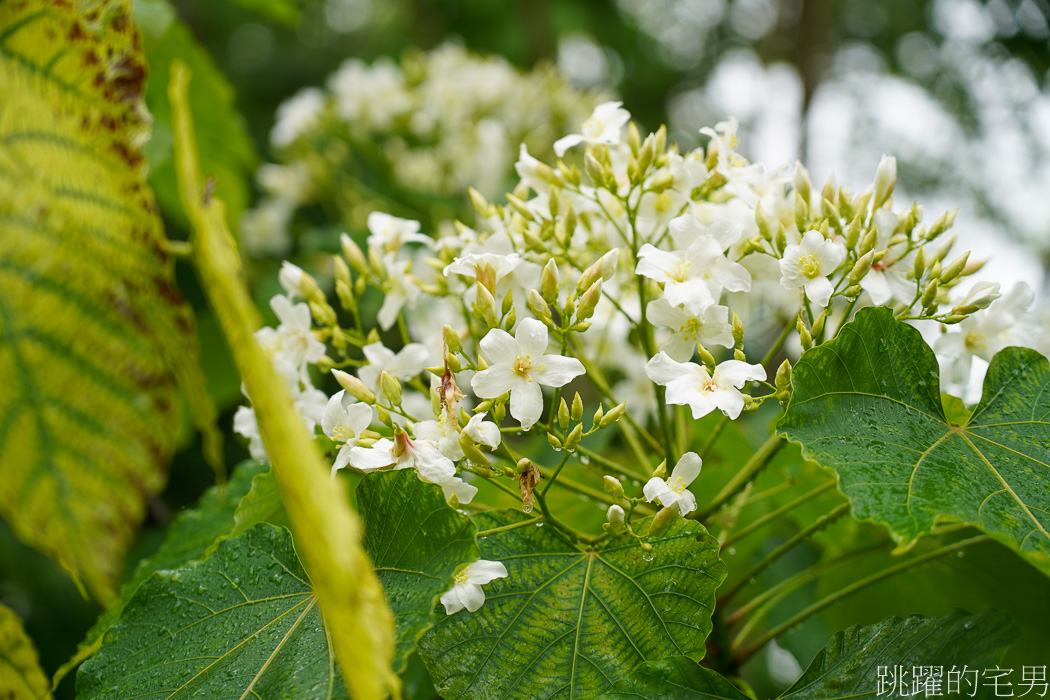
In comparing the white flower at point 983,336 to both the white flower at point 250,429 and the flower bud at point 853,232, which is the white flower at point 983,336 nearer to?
the flower bud at point 853,232

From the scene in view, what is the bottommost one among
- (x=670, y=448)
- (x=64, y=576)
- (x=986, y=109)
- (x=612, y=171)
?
(x=64, y=576)

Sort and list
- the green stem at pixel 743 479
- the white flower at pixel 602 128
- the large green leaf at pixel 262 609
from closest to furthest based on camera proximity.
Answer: the large green leaf at pixel 262 609 < the green stem at pixel 743 479 < the white flower at pixel 602 128

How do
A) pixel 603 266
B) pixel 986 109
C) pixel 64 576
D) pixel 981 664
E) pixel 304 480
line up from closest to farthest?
pixel 304 480 → pixel 981 664 → pixel 603 266 → pixel 64 576 → pixel 986 109

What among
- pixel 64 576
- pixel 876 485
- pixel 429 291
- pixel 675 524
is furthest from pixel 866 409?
pixel 64 576

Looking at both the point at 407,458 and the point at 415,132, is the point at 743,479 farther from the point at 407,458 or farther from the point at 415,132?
the point at 415,132

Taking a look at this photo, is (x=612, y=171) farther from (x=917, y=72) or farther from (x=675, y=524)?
(x=917, y=72)

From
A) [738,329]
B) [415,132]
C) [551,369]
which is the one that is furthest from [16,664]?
[415,132]

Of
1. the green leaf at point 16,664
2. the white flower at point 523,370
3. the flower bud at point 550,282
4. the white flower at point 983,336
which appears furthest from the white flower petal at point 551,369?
the green leaf at point 16,664
